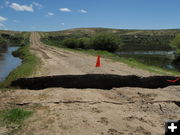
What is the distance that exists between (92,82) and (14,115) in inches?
215

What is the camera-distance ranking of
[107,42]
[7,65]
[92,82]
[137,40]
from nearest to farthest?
[92,82] < [7,65] < [107,42] < [137,40]

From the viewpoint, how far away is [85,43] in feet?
186

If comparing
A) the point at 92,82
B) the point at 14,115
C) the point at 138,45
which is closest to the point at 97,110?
the point at 14,115

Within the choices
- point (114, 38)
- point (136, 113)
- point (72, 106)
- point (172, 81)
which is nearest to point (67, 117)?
point (72, 106)

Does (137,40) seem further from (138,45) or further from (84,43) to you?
(84,43)

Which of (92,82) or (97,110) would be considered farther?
(92,82)

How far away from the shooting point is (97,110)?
773 cm

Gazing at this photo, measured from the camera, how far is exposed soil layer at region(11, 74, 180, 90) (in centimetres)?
1171

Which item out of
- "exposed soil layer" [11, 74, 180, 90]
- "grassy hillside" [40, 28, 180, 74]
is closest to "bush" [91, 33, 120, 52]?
"grassy hillside" [40, 28, 180, 74]

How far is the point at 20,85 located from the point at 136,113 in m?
6.14

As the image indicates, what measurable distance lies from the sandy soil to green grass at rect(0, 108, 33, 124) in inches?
8.9

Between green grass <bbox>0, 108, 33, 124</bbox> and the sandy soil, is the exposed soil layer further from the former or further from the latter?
green grass <bbox>0, 108, 33, 124</bbox>

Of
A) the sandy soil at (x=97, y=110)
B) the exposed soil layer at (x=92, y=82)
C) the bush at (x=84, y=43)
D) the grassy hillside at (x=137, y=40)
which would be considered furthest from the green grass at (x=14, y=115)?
the bush at (x=84, y=43)

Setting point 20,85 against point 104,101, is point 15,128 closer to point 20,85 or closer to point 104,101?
point 104,101
